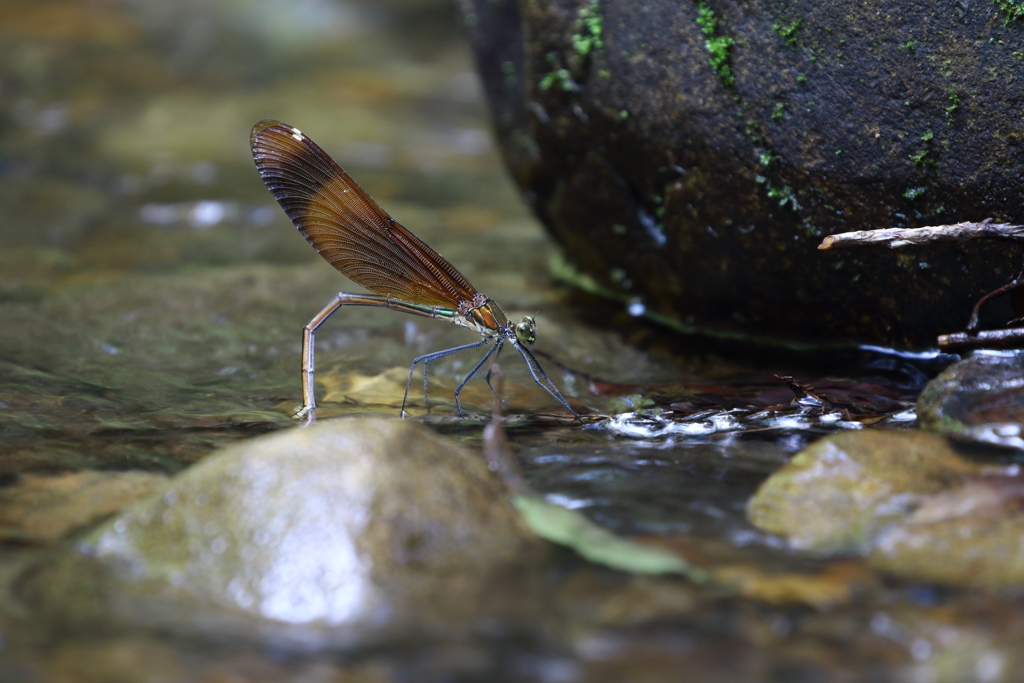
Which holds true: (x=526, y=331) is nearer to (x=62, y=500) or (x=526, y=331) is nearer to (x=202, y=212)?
(x=62, y=500)

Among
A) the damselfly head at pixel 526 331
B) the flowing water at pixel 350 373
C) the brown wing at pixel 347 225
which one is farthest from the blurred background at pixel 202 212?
the brown wing at pixel 347 225

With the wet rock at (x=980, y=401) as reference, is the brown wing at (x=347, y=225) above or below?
above

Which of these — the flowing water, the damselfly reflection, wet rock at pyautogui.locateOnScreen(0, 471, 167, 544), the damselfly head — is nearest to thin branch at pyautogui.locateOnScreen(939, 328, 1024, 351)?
the flowing water

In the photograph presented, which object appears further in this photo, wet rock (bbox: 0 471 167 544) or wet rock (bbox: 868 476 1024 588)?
wet rock (bbox: 0 471 167 544)

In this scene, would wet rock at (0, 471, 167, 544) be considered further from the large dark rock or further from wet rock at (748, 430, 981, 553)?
the large dark rock

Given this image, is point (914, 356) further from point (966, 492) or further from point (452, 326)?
point (452, 326)

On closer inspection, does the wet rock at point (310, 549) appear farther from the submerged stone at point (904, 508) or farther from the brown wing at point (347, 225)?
the brown wing at point (347, 225)
